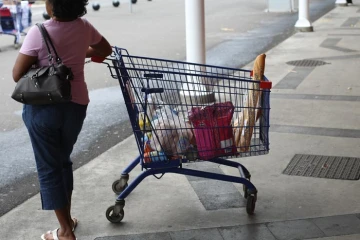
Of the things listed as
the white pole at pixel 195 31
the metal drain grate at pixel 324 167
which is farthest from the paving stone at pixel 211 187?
the white pole at pixel 195 31

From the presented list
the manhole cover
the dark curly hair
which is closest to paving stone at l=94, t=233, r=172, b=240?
the dark curly hair

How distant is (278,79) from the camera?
9.88 m

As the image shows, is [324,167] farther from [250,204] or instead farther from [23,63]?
[23,63]

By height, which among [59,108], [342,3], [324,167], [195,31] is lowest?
[342,3]

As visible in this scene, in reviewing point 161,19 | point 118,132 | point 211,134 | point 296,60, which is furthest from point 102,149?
point 161,19

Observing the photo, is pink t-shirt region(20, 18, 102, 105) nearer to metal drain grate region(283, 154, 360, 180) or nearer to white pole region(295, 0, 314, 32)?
metal drain grate region(283, 154, 360, 180)

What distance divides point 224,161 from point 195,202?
405 mm

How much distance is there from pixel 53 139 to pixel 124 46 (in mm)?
10495

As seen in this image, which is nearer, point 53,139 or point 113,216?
point 53,139

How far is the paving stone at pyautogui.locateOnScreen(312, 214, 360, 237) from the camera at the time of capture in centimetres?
432

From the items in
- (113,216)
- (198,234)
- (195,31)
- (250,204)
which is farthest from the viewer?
(195,31)

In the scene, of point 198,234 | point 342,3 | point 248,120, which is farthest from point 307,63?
point 342,3

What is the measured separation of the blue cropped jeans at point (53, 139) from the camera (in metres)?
3.88

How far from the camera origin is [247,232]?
439cm
